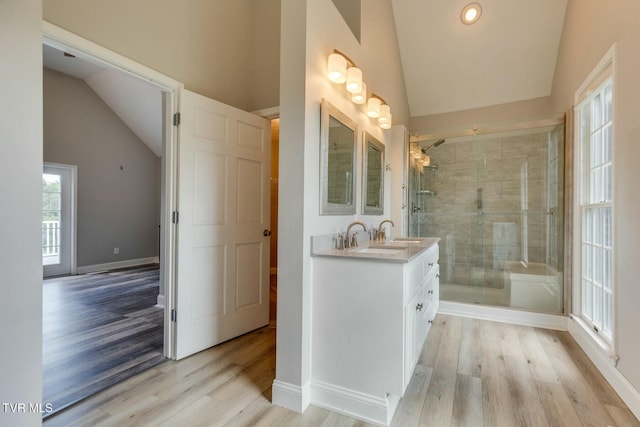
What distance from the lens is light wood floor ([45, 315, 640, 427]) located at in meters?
1.60

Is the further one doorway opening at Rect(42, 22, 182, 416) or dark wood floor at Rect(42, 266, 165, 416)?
doorway opening at Rect(42, 22, 182, 416)

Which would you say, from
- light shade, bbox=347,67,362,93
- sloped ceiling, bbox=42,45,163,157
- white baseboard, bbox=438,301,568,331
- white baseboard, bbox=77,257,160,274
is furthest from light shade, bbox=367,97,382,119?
white baseboard, bbox=77,257,160,274

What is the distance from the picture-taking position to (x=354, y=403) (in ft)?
5.42

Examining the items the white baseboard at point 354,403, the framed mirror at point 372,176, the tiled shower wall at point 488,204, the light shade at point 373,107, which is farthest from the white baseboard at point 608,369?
the light shade at point 373,107

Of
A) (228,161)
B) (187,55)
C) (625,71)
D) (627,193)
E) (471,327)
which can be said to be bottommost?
(471,327)

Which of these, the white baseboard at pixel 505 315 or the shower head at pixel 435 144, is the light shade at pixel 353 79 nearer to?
the shower head at pixel 435 144

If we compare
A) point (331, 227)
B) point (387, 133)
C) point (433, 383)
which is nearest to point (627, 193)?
point (433, 383)

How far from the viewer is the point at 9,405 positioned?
1113 mm

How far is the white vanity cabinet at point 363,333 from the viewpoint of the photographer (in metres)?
1.58

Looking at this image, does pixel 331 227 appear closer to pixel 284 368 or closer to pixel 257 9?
pixel 284 368

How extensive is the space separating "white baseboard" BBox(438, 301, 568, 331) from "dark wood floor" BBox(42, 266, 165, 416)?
2.95 meters

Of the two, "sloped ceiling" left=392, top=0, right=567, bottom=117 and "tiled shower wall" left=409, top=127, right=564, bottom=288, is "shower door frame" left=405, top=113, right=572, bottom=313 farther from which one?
"sloped ceiling" left=392, top=0, right=567, bottom=117

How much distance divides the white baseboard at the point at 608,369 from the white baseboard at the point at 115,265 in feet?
22.7

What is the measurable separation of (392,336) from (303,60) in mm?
1598
